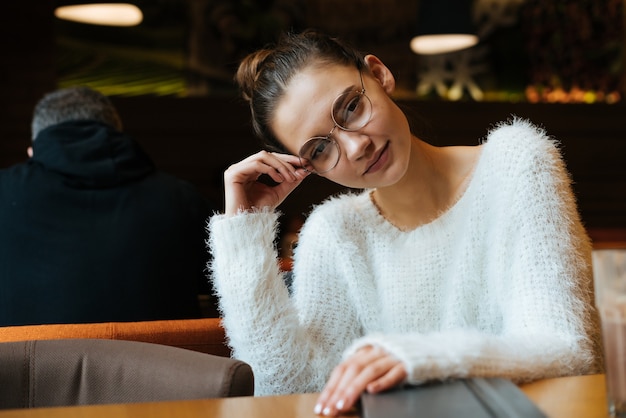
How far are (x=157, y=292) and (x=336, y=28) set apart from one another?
Answer: 4.14m

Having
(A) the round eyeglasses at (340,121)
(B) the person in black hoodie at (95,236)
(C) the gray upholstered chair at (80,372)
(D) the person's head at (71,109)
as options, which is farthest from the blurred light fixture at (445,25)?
(C) the gray upholstered chair at (80,372)

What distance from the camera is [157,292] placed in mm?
2447

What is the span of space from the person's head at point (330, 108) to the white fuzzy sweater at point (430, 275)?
0.57ft

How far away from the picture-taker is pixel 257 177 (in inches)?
69.4

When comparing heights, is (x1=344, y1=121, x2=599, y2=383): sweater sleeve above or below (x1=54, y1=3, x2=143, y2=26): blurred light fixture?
below

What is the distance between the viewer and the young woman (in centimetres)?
147

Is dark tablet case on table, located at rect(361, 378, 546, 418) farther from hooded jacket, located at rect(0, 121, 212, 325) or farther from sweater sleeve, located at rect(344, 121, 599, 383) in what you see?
hooded jacket, located at rect(0, 121, 212, 325)

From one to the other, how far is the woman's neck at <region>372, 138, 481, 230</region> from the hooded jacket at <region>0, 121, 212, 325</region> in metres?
0.90

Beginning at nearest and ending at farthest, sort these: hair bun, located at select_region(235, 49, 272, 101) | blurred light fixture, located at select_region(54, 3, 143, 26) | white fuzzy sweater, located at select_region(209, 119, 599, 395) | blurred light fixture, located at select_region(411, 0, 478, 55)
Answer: white fuzzy sweater, located at select_region(209, 119, 599, 395), hair bun, located at select_region(235, 49, 272, 101), blurred light fixture, located at select_region(54, 3, 143, 26), blurred light fixture, located at select_region(411, 0, 478, 55)

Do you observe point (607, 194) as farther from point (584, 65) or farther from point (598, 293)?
point (598, 293)

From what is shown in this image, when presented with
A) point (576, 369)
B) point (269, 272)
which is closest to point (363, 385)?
point (576, 369)

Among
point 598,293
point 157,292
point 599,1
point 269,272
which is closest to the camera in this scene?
point 598,293

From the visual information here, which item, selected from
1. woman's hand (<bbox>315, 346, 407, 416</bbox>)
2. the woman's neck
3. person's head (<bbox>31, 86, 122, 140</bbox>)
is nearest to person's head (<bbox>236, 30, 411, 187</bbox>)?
the woman's neck

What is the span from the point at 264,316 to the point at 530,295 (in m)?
0.48
